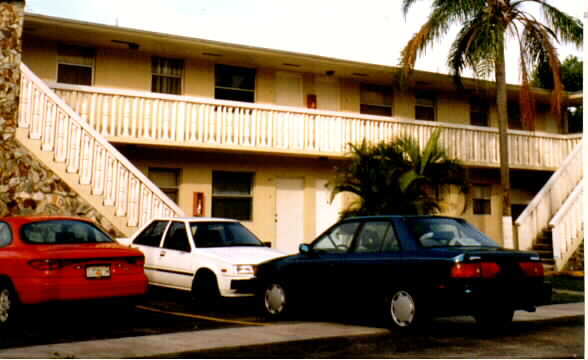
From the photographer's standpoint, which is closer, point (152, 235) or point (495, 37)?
point (152, 235)

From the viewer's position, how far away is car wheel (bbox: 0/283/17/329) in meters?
8.73

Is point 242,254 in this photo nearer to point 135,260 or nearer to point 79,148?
point 135,260

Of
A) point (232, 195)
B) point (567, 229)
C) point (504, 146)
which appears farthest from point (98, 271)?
point (567, 229)

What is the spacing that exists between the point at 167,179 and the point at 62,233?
944 cm

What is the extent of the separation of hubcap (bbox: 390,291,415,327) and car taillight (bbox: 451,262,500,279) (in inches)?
27.7

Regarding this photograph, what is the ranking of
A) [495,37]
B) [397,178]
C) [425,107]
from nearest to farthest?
[397,178] < [495,37] < [425,107]

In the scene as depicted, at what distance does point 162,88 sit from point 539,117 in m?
14.8

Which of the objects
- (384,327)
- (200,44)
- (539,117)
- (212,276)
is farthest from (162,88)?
(539,117)

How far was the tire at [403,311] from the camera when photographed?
8148mm

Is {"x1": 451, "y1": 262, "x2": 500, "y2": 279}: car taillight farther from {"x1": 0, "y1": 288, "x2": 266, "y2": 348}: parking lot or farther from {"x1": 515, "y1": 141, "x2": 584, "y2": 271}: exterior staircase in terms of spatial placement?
{"x1": 515, "y1": 141, "x2": 584, "y2": 271}: exterior staircase

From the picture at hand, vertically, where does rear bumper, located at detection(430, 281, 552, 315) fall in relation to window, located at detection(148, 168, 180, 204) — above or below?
below

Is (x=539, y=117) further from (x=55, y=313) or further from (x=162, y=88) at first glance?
(x=55, y=313)

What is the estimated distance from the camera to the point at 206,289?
11.0m

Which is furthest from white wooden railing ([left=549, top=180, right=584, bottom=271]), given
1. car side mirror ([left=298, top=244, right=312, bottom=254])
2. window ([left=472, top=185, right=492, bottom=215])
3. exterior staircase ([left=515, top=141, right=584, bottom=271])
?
car side mirror ([left=298, top=244, right=312, bottom=254])
